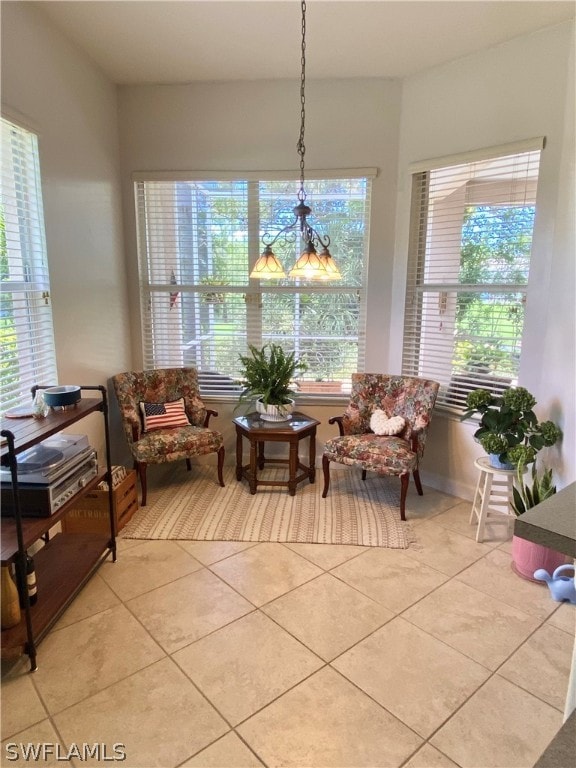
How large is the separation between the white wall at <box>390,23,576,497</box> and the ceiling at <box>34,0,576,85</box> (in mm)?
139

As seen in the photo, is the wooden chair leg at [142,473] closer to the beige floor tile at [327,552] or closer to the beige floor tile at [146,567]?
the beige floor tile at [146,567]

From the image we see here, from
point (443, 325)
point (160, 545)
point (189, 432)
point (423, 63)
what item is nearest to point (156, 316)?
point (189, 432)

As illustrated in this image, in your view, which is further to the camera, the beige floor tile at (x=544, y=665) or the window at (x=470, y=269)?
the window at (x=470, y=269)

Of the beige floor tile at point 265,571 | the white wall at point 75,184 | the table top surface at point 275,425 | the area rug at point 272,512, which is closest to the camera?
the beige floor tile at point 265,571

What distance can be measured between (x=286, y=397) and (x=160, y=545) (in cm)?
137

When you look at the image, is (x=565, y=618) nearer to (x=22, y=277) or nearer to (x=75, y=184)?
(x=22, y=277)

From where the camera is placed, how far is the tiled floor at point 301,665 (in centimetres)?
161

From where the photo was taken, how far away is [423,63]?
3.20 meters

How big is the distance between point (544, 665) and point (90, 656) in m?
1.89

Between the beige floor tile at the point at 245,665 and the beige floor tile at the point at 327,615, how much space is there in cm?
6

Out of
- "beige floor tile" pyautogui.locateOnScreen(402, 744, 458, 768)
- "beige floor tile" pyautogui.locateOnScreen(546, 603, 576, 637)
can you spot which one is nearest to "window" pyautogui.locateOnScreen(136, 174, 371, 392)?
"beige floor tile" pyautogui.locateOnScreen(546, 603, 576, 637)

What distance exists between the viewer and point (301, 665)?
193 centimetres

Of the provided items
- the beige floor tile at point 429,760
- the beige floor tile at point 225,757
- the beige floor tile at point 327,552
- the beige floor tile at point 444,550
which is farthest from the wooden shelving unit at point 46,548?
the beige floor tile at point 444,550

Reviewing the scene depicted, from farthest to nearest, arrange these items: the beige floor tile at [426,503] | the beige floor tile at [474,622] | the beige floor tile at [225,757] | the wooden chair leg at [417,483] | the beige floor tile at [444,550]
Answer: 1. the wooden chair leg at [417,483]
2. the beige floor tile at [426,503]
3. the beige floor tile at [444,550]
4. the beige floor tile at [474,622]
5. the beige floor tile at [225,757]
